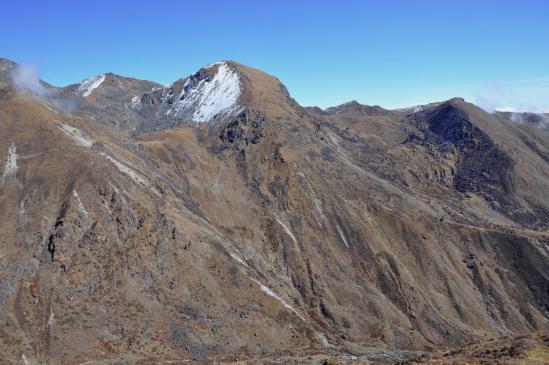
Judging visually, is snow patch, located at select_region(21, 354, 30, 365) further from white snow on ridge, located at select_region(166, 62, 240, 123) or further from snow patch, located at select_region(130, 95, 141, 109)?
snow patch, located at select_region(130, 95, 141, 109)

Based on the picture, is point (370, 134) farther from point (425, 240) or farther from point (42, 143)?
point (42, 143)

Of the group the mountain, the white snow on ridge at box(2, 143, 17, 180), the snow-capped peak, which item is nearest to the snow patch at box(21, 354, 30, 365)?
the mountain

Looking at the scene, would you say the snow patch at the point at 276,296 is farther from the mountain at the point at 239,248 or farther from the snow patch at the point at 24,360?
the snow patch at the point at 24,360

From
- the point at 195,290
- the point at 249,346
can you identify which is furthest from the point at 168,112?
the point at 249,346

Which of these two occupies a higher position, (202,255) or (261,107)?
(261,107)

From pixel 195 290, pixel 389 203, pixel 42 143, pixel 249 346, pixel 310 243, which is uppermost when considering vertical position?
pixel 42 143

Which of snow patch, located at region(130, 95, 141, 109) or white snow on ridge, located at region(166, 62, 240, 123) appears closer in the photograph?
white snow on ridge, located at region(166, 62, 240, 123)

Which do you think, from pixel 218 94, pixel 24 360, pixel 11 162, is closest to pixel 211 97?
pixel 218 94
